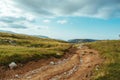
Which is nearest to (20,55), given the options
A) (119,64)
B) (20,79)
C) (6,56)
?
(6,56)

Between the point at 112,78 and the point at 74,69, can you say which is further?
the point at 74,69

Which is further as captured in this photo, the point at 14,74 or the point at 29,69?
the point at 29,69

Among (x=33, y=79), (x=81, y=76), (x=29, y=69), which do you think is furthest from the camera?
(x=29, y=69)

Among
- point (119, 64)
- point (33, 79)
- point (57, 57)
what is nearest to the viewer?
point (33, 79)

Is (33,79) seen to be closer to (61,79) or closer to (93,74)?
(61,79)

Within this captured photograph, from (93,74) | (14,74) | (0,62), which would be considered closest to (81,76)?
(93,74)

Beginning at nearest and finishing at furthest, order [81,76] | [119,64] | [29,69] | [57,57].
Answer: [81,76], [29,69], [119,64], [57,57]

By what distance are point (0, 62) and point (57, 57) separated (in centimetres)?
1520

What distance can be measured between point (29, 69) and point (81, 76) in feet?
28.4

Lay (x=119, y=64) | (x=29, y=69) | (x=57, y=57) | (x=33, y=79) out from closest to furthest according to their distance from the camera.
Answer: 1. (x=33, y=79)
2. (x=29, y=69)
3. (x=119, y=64)
4. (x=57, y=57)

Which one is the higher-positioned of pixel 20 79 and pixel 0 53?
pixel 0 53

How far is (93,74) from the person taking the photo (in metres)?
31.8

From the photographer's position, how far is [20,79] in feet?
94.3

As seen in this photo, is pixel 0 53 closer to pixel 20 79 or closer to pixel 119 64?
pixel 20 79
